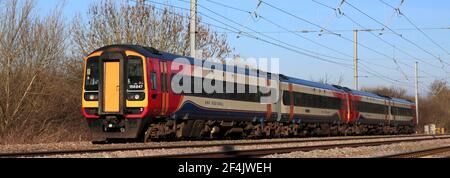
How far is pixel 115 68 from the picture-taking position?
19125mm

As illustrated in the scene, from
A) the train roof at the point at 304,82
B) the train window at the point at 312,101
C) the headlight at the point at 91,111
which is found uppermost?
the train roof at the point at 304,82

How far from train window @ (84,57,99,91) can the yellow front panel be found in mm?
364

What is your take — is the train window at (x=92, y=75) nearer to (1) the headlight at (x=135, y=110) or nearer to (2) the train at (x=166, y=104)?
(2) the train at (x=166, y=104)

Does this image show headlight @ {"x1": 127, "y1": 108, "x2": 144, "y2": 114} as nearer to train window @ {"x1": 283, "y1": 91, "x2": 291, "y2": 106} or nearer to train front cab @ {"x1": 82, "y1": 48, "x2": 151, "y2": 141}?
train front cab @ {"x1": 82, "y1": 48, "x2": 151, "y2": 141}

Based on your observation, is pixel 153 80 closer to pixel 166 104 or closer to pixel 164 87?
pixel 164 87

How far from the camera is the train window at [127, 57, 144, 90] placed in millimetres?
18703

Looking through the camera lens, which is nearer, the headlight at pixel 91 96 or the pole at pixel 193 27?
the headlight at pixel 91 96

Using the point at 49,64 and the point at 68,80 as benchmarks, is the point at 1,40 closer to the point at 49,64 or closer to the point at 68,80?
the point at 49,64

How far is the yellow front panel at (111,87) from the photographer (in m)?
18.9

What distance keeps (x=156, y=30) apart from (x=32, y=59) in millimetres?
10442

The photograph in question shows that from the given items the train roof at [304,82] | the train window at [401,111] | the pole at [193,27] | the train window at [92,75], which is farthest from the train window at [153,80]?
the train window at [401,111]

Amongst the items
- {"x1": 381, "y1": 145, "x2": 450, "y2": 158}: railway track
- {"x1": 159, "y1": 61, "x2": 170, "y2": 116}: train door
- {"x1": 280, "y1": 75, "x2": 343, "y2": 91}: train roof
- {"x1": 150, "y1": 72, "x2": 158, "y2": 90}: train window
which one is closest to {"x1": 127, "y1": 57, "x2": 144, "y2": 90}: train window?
{"x1": 150, "y1": 72, "x2": 158, "y2": 90}: train window

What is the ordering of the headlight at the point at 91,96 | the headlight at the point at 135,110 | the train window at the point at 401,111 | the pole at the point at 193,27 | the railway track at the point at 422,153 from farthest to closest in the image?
the train window at the point at 401,111 → the pole at the point at 193,27 → the headlight at the point at 91,96 → the headlight at the point at 135,110 → the railway track at the point at 422,153
